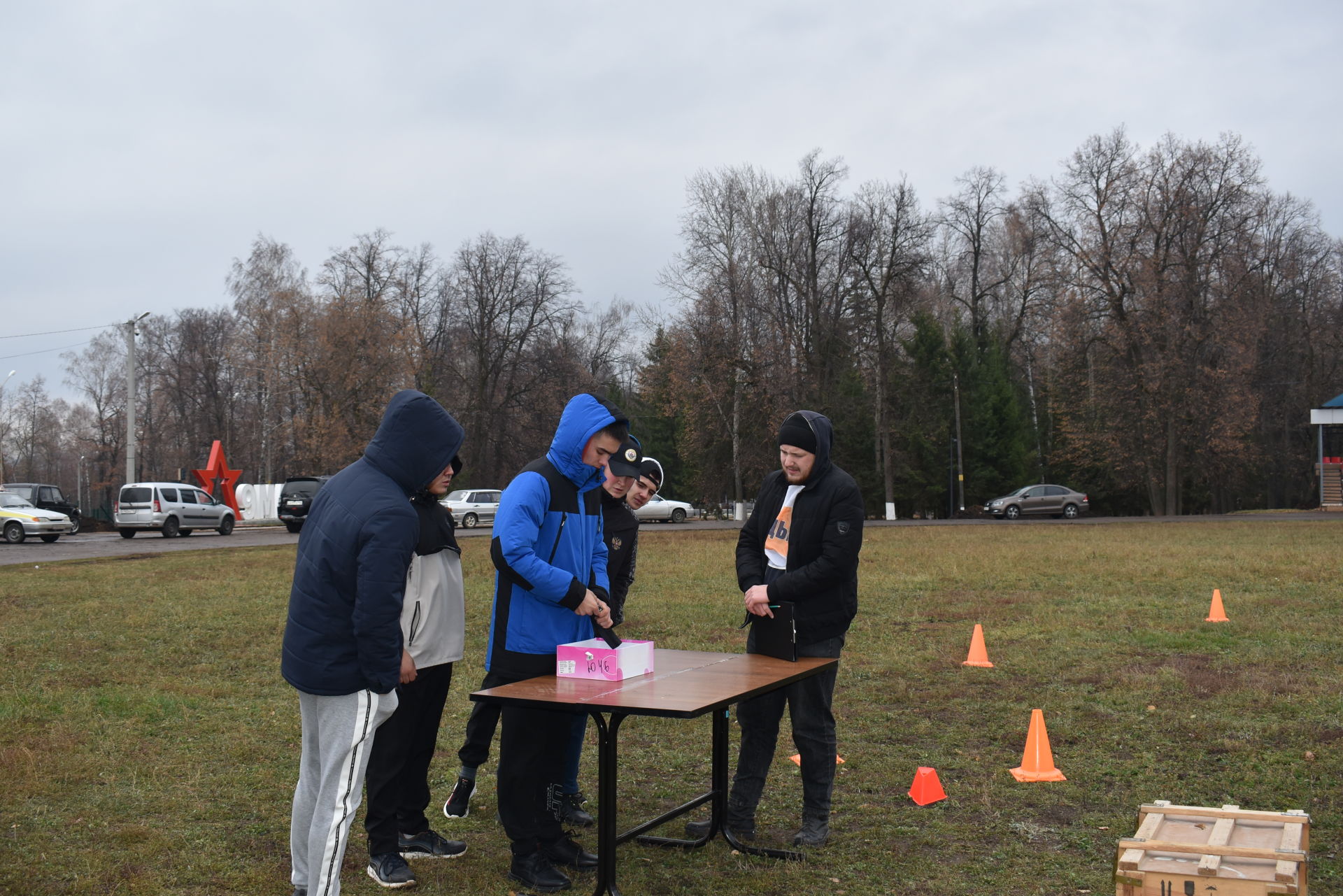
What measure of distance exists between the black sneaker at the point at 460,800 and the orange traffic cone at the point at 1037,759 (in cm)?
293

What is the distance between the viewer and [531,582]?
14.0 ft

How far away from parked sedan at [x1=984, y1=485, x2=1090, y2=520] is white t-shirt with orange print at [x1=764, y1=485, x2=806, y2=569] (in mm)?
39668

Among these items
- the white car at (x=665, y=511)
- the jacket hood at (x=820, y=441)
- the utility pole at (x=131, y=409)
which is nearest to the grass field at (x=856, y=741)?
the jacket hood at (x=820, y=441)

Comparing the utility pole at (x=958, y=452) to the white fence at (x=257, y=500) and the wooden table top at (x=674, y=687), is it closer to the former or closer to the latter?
the white fence at (x=257, y=500)

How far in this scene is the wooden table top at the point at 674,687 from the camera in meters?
3.78

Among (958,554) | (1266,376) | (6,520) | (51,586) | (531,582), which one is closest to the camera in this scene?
(531,582)

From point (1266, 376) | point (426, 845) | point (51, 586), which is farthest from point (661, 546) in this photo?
point (1266, 376)

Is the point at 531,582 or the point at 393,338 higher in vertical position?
the point at 393,338

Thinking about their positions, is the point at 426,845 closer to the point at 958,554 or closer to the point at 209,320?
the point at 958,554

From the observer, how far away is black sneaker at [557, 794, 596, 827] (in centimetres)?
521

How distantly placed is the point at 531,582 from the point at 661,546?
19.7m

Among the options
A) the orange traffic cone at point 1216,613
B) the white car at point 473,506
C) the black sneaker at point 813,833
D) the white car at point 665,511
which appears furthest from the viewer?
the white car at point 665,511

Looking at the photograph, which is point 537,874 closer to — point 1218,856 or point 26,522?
point 1218,856

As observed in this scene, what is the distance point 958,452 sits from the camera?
49.0 meters
